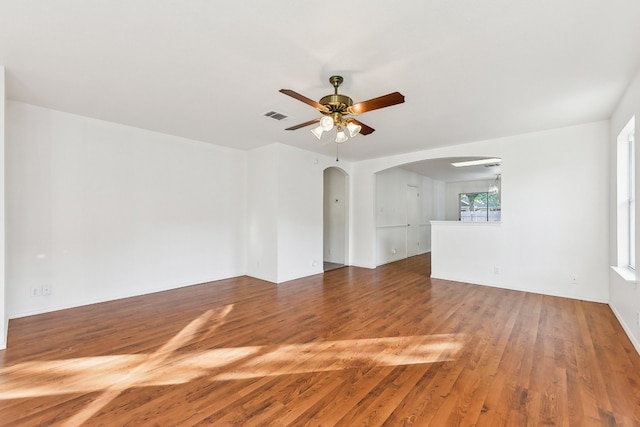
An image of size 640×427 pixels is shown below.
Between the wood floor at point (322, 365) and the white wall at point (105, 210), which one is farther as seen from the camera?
the white wall at point (105, 210)

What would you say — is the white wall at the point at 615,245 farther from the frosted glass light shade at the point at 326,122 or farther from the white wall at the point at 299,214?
→ the white wall at the point at 299,214

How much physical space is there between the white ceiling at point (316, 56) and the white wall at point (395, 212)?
3636 millimetres

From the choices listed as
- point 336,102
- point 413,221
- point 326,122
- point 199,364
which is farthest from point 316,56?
point 413,221

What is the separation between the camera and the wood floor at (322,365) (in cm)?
182

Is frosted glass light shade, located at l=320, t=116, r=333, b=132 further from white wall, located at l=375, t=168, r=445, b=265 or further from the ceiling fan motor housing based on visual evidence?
white wall, located at l=375, t=168, r=445, b=265

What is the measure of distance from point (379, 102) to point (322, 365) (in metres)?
2.25

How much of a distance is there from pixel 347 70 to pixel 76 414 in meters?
3.17

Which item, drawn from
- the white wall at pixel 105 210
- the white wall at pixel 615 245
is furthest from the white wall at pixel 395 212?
the white wall at pixel 615 245

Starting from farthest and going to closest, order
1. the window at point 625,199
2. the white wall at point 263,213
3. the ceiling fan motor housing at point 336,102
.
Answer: the white wall at point 263,213
the window at point 625,199
the ceiling fan motor housing at point 336,102

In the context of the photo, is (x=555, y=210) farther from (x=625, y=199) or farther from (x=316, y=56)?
(x=316, y=56)

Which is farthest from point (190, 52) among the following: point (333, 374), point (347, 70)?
point (333, 374)

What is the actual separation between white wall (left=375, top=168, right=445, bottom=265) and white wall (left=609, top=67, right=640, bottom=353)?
3.96m

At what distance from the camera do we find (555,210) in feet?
14.7

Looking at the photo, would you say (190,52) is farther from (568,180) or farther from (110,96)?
(568,180)
